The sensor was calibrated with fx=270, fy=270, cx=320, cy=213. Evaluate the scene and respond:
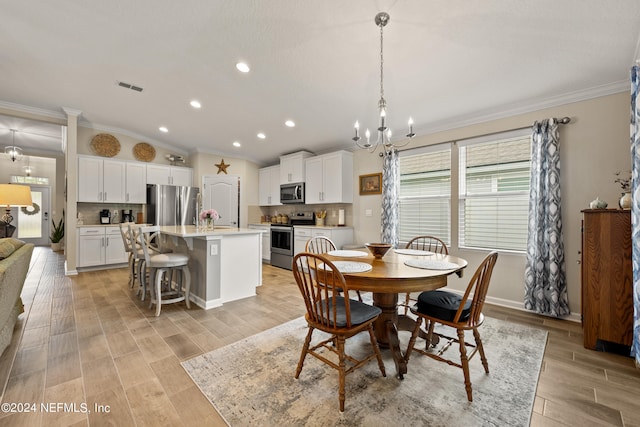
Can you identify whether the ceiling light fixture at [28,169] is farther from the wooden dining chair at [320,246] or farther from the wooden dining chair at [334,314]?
the wooden dining chair at [334,314]

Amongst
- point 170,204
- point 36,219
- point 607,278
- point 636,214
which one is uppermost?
point 170,204

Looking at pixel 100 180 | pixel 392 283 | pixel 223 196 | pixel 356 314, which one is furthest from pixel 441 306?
pixel 100 180

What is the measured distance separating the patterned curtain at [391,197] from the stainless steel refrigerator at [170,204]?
13.7 feet

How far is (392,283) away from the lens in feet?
5.57

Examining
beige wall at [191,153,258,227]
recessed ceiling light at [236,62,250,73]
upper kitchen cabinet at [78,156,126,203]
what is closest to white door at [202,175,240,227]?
beige wall at [191,153,258,227]

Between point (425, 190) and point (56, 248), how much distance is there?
33.8ft

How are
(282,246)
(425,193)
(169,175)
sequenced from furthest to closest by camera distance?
(169,175)
(282,246)
(425,193)

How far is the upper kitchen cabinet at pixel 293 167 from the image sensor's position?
569 centimetres

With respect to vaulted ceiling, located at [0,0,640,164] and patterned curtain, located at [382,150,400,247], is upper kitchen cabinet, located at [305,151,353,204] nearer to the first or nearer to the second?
vaulted ceiling, located at [0,0,640,164]

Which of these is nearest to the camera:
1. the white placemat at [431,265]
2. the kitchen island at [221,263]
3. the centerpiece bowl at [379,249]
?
the white placemat at [431,265]

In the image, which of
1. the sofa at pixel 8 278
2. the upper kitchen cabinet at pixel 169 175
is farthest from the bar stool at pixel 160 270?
the upper kitchen cabinet at pixel 169 175

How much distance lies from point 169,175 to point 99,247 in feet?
6.54

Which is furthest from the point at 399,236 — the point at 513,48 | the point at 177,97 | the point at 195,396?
the point at 177,97

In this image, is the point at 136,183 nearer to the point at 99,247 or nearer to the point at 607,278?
the point at 99,247
